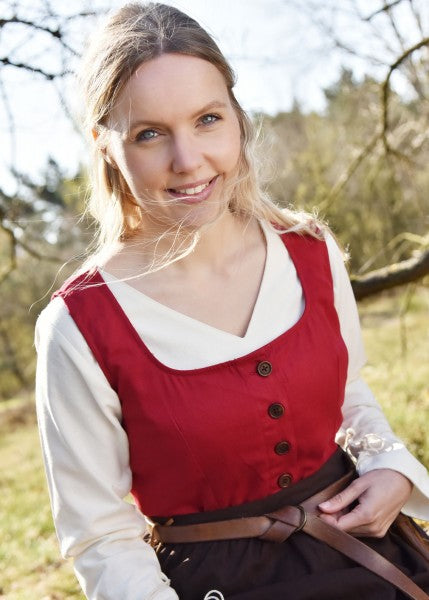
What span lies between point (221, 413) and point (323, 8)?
3.79 meters

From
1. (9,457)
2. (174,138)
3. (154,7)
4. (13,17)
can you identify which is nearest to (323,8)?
(13,17)

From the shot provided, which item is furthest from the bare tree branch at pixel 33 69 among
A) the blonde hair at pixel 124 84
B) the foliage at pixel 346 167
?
the foliage at pixel 346 167

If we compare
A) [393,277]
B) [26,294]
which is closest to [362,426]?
[393,277]

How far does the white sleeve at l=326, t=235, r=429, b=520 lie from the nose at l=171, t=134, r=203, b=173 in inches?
19.4

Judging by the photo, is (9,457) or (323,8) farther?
(9,457)

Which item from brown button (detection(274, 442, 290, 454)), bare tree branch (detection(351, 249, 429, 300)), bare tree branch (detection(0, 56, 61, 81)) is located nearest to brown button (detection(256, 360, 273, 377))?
brown button (detection(274, 442, 290, 454))

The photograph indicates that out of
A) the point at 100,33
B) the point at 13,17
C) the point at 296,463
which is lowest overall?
the point at 296,463

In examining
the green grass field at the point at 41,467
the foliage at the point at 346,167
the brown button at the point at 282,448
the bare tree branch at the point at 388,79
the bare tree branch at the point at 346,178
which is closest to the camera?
the brown button at the point at 282,448

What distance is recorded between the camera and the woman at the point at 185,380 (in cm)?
145

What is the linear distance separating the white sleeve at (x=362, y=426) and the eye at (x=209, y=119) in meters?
0.47

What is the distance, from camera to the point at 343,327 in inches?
70.7

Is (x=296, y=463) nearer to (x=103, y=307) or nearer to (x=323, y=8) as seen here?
(x=103, y=307)

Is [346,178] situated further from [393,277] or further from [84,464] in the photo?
[84,464]

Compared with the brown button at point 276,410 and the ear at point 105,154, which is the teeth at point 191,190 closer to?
the ear at point 105,154
